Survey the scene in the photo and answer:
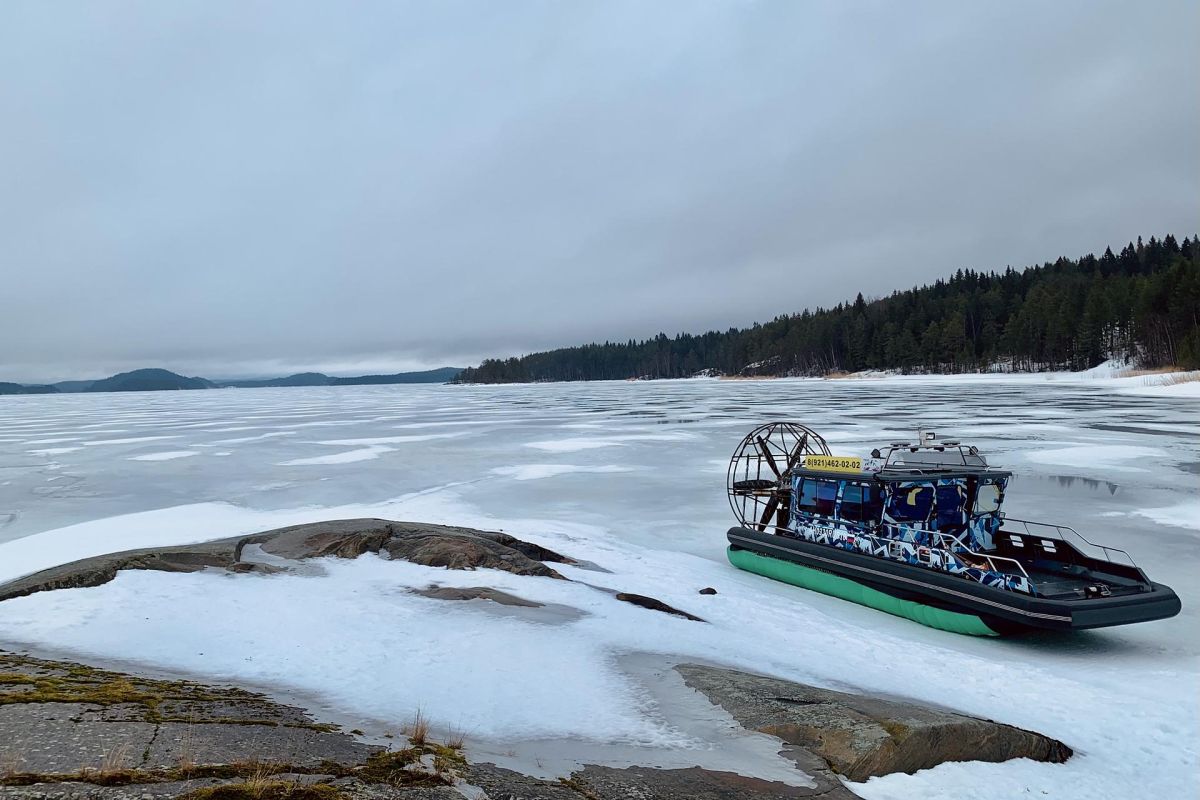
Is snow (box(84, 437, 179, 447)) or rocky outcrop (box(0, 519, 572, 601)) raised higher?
rocky outcrop (box(0, 519, 572, 601))

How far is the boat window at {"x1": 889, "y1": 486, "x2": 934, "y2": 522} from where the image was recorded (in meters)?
13.9

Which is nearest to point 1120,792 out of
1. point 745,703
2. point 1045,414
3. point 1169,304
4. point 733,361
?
point 745,703

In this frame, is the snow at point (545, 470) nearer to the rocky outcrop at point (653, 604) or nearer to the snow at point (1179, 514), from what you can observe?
the rocky outcrop at point (653, 604)

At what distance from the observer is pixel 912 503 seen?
1399 cm

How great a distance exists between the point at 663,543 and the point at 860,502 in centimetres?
482

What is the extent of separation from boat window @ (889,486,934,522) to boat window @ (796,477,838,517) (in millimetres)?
1414

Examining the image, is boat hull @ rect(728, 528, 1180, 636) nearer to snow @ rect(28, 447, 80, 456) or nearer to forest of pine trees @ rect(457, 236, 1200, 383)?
snow @ rect(28, 447, 80, 456)

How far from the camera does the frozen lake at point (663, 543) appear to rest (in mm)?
8016

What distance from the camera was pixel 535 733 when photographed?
700 cm

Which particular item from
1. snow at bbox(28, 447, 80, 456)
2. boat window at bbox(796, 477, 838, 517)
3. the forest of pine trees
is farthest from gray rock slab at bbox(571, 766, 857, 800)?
the forest of pine trees

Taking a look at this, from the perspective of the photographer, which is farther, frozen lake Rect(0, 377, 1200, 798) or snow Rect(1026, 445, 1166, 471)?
snow Rect(1026, 445, 1166, 471)

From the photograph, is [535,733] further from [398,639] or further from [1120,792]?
[1120,792]

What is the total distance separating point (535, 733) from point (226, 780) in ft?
10.2

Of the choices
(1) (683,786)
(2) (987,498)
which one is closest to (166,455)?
(2) (987,498)
